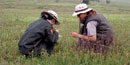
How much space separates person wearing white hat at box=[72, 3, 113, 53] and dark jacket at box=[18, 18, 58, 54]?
24.4 inches

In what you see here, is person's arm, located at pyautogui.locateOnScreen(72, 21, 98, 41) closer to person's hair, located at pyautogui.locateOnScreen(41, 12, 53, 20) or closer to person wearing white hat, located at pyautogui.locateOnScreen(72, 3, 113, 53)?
person wearing white hat, located at pyautogui.locateOnScreen(72, 3, 113, 53)

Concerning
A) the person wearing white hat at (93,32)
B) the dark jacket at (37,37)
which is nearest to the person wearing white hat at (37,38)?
the dark jacket at (37,37)

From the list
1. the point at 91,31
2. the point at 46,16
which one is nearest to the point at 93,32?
the point at 91,31

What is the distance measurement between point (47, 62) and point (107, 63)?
1.24m

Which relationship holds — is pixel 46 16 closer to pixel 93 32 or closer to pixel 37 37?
pixel 37 37

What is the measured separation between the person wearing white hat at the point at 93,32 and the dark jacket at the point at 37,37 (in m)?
0.62

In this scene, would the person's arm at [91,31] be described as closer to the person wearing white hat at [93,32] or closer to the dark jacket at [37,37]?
the person wearing white hat at [93,32]

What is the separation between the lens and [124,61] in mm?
4293

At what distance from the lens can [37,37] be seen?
5.06m

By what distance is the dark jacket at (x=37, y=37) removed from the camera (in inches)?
198

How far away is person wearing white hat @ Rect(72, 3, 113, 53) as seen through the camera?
16.1 ft

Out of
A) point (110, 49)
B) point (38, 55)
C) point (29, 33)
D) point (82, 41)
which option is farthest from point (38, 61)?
point (110, 49)


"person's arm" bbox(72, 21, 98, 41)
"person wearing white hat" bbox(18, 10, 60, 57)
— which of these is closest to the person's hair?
"person wearing white hat" bbox(18, 10, 60, 57)

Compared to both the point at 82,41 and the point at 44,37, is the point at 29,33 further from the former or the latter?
the point at 82,41
